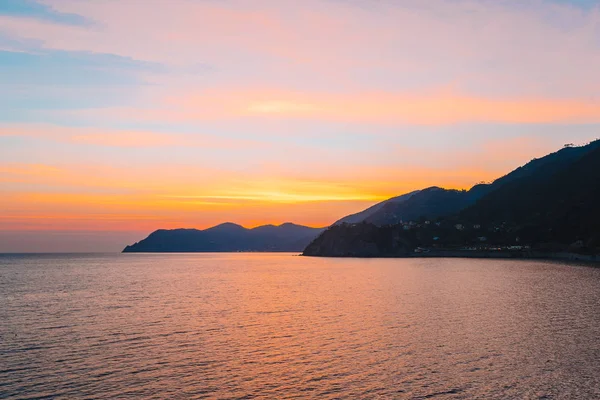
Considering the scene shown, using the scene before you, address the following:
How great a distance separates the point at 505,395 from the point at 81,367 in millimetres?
36894

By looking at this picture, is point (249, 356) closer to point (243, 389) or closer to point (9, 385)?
point (243, 389)

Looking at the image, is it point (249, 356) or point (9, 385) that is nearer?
point (9, 385)

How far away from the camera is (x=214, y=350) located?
52.0m

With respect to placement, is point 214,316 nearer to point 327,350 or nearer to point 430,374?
point 327,350

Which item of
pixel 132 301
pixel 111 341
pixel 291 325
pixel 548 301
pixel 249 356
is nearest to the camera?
pixel 249 356

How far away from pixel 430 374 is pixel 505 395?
717cm

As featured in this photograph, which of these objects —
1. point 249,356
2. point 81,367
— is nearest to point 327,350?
point 249,356

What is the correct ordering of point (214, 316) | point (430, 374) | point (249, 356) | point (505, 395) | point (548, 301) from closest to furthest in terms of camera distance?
1. point (505, 395)
2. point (430, 374)
3. point (249, 356)
4. point (214, 316)
5. point (548, 301)

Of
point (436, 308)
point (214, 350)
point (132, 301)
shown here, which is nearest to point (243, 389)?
point (214, 350)

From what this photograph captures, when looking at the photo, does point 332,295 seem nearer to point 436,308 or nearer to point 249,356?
point 436,308

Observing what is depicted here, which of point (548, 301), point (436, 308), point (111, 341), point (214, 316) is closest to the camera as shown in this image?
point (111, 341)

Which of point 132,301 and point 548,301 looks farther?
point 132,301

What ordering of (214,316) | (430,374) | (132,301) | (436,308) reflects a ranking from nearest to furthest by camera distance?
(430,374)
(214,316)
(436,308)
(132,301)

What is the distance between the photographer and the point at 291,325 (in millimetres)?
68250
